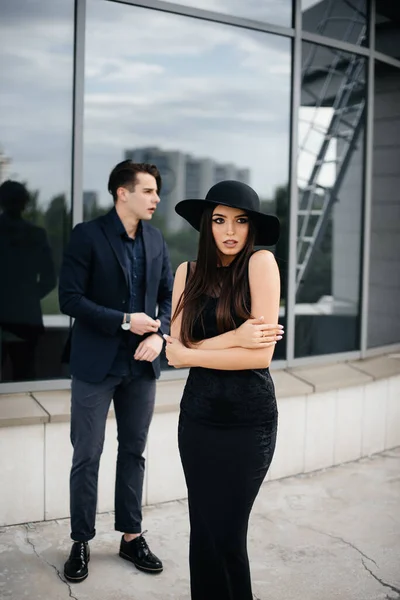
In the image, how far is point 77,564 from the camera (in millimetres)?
3109

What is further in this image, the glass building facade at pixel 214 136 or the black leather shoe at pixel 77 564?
the glass building facade at pixel 214 136

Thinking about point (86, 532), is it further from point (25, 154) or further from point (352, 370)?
point (352, 370)

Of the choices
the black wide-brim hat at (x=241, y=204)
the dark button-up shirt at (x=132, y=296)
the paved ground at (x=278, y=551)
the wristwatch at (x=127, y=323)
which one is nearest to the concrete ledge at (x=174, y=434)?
the paved ground at (x=278, y=551)

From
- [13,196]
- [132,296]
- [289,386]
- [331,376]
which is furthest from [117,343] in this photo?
[331,376]

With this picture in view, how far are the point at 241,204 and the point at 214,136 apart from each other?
304 centimetres

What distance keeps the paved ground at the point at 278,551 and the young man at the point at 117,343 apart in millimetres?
123

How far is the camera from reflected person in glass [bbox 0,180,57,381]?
4.05 m

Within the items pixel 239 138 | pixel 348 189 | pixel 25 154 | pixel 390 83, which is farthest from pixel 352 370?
pixel 25 154

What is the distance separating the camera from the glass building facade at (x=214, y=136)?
4.09 m

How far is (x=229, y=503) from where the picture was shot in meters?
2.28

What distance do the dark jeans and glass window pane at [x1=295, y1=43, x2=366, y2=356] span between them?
2.05 m

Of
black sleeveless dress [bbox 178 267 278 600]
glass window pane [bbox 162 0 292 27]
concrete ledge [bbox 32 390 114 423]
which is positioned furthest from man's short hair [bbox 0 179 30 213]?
black sleeveless dress [bbox 178 267 278 600]

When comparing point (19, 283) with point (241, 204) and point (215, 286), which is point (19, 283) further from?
point (241, 204)

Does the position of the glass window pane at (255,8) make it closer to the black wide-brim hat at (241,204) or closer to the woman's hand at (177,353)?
the black wide-brim hat at (241,204)
